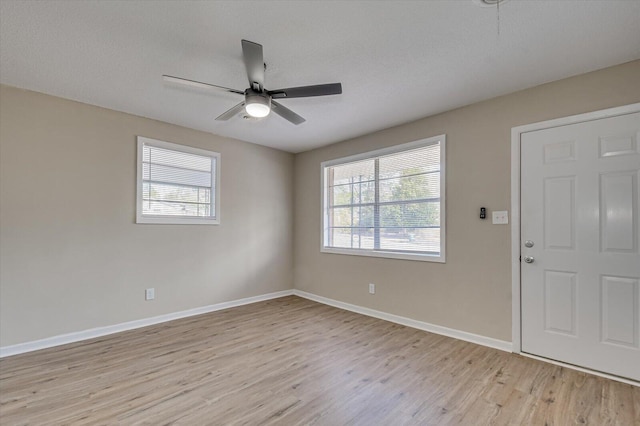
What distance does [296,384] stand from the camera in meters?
2.33

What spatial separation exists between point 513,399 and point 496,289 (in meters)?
1.13

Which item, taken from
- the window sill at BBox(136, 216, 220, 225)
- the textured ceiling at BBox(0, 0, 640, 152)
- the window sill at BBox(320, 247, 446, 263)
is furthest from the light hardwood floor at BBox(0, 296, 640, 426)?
the textured ceiling at BBox(0, 0, 640, 152)

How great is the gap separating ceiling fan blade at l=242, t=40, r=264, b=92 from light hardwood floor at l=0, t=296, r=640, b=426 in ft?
7.51

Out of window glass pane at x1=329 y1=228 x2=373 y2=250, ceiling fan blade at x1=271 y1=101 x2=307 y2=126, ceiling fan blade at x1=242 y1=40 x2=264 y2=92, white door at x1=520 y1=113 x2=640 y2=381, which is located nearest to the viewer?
ceiling fan blade at x1=242 y1=40 x2=264 y2=92

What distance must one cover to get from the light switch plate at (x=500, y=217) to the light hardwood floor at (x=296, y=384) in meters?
1.27

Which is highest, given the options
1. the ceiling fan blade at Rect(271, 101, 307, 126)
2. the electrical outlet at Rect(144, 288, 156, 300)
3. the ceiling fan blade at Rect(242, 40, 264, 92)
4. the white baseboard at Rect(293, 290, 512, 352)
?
the ceiling fan blade at Rect(242, 40, 264, 92)

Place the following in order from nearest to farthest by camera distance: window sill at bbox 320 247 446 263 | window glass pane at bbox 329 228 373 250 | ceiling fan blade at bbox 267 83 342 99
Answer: ceiling fan blade at bbox 267 83 342 99 → window sill at bbox 320 247 446 263 → window glass pane at bbox 329 228 373 250

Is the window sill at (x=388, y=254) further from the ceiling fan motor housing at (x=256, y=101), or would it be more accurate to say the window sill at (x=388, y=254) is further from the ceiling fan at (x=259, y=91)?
the ceiling fan motor housing at (x=256, y=101)

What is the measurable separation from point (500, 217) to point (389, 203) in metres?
1.40

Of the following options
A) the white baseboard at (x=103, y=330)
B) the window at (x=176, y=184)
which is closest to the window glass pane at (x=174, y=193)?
the window at (x=176, y=184)

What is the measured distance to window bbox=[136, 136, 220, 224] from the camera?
3.74 m

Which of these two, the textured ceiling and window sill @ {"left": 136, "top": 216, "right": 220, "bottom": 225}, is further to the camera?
window sill @ {"left": 136, "top": 216, "right": 220, "bottom": 225}

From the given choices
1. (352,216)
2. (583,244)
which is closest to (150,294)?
(352,216)

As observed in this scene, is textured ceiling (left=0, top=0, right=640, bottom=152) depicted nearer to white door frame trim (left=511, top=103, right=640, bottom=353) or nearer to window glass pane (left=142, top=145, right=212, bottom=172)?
white door frame trim (left=511, top=103, right=640, bottom=353)
